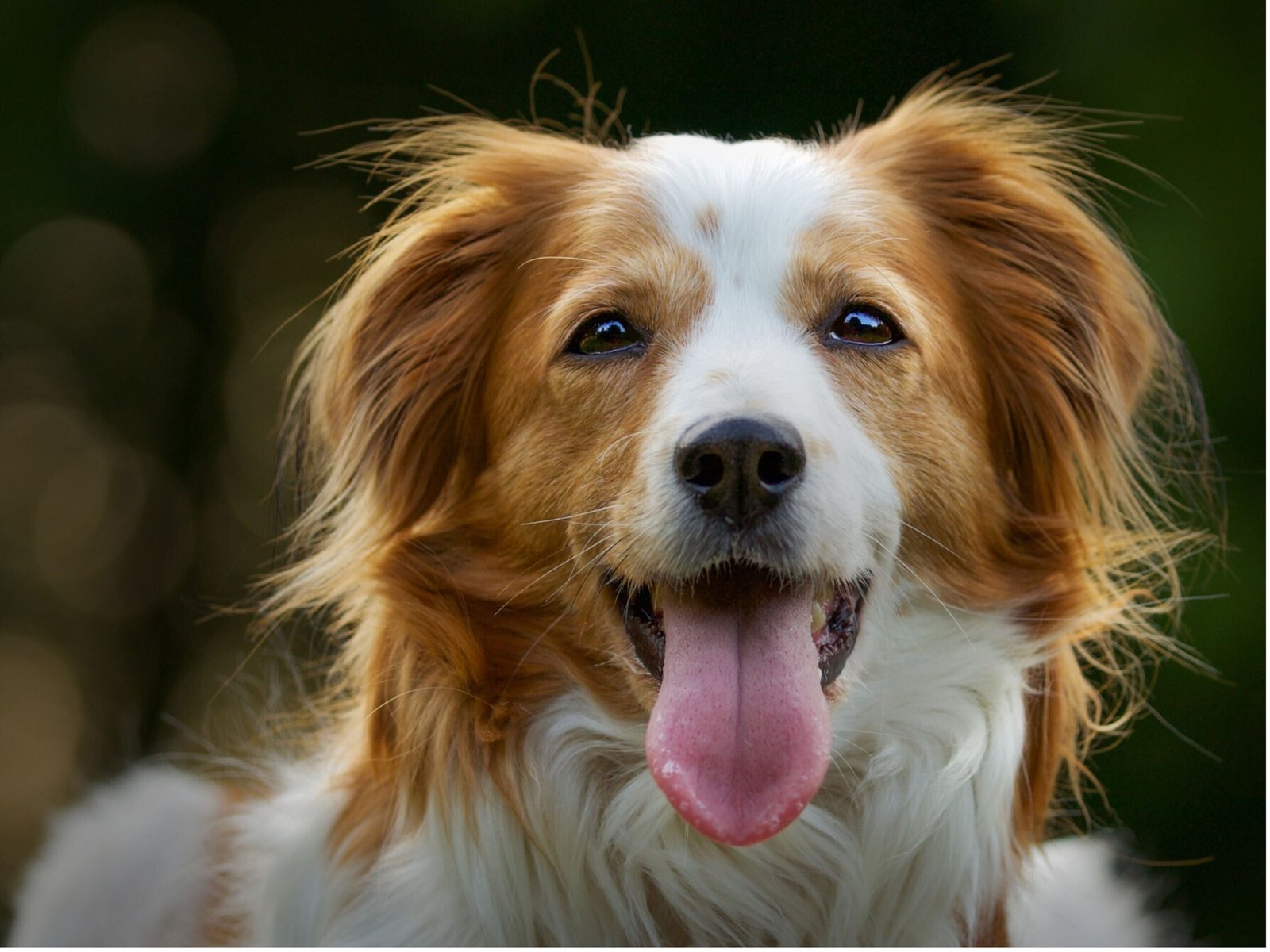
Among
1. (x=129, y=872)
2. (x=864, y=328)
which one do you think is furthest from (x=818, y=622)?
(x=129, y=872)

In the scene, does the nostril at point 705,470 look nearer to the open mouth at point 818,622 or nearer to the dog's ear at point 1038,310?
the open mouth at point 818,622

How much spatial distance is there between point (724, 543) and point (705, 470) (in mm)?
171

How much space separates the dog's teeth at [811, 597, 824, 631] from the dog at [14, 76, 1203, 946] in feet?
0.08

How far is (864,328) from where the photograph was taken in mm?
2748

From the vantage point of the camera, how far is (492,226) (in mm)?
3178

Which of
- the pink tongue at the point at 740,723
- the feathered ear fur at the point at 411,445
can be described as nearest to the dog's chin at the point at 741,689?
the pink tongue at the point at 740,723

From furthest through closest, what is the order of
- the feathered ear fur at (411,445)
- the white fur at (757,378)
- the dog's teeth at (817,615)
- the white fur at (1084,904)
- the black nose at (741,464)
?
the white fur at (1084,904) < the feathered ear fur at (411,445) < the dog's teeth at (817,615) < the white fur at (757,378) < the black nose at (741,464)

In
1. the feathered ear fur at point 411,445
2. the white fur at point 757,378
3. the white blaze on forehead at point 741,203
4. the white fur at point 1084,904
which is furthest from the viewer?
the white fur at point 1084,904

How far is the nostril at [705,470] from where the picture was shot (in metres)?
2.35

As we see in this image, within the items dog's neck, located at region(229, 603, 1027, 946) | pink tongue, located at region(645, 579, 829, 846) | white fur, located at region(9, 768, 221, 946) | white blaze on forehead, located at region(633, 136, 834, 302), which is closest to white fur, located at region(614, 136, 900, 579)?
white blaze on forehead, located at region(633, 136, 834, 302)

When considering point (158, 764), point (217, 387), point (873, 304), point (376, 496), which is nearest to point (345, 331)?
point (376, 496)

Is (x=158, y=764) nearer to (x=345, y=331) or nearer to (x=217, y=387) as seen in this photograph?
(x=345, y=331)

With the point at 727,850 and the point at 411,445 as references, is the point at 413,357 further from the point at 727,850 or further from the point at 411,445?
the point at 727,850

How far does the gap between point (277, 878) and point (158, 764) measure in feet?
4.94
